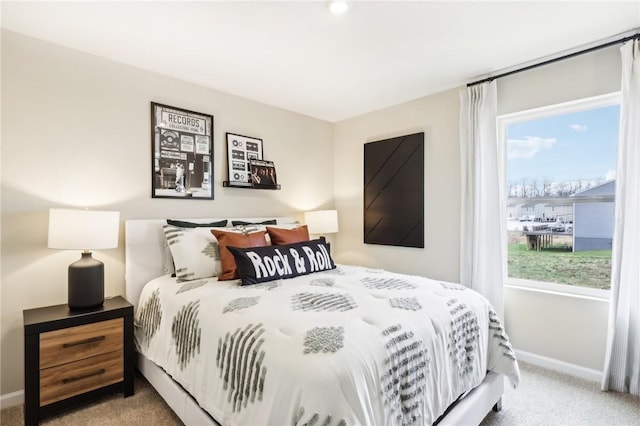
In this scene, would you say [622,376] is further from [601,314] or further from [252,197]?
[252,197]

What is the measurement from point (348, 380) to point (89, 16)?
2543 millimetres

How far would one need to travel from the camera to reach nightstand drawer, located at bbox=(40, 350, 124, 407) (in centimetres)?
185

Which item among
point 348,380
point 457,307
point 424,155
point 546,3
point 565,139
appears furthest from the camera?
point 424,155

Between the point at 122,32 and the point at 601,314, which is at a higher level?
the point at 122,32

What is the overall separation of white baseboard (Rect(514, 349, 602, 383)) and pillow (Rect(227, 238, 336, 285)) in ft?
5.97

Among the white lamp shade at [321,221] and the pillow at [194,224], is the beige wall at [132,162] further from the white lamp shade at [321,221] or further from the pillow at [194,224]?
the white lamp shade at [321,221]

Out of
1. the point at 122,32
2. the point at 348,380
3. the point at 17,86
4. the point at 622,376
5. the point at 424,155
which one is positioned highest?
the point at 122,32

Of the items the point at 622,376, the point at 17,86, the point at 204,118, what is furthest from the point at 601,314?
the point at 17,86

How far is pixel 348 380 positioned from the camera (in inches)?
41.9

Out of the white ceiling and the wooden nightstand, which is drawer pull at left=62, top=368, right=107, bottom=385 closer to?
the wooden nightstand

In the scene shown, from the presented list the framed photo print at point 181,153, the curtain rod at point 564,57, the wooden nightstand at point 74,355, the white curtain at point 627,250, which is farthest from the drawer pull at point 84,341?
the curtain rod at point 564,57

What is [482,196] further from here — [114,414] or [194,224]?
[114,414]

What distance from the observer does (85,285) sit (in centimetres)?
205

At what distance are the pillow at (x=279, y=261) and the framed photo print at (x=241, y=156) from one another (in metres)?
1.13
